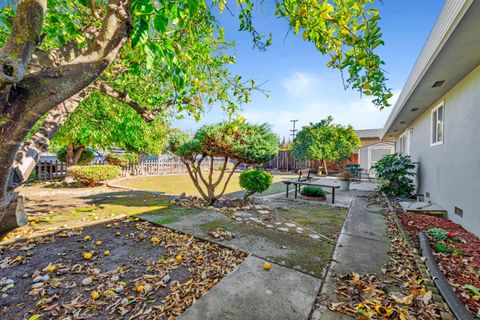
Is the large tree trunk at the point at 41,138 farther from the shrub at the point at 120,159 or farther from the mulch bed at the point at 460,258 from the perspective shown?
the shrub at the point at 120,159

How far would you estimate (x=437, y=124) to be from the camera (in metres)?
5.95

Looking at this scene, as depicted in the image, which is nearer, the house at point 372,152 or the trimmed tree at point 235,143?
the trimmed tree at point 235,143

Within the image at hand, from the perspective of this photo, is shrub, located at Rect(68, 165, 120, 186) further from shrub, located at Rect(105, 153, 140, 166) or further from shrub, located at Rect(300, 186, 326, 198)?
shrub, located at Rect(300, 186, 326, 198)

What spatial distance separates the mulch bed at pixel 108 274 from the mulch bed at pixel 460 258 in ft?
7.73

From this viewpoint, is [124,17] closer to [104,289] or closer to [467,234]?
[104,289]

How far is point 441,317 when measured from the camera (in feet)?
5.21

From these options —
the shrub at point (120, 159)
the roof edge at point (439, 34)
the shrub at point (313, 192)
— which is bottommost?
the shrub at point (313, 192)

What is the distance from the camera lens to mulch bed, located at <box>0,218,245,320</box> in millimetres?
1709

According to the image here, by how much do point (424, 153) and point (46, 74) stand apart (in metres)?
9.74

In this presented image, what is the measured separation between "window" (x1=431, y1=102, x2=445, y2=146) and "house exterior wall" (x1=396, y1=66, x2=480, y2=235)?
6.4 inches

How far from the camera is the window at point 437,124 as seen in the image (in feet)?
18.2

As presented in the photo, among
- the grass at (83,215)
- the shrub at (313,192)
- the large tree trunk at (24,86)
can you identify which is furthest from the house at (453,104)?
the grass at (83,215)

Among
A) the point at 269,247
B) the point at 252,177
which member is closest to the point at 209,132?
the point at 252,177

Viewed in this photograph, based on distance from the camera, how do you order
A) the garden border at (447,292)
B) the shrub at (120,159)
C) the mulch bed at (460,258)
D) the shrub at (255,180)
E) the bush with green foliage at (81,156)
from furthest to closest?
the shrub at (120,159), the bush with green foliage at (81,156), the shrub at (255,180), the mulch bed at (460,258), the garden border at (447,292)
